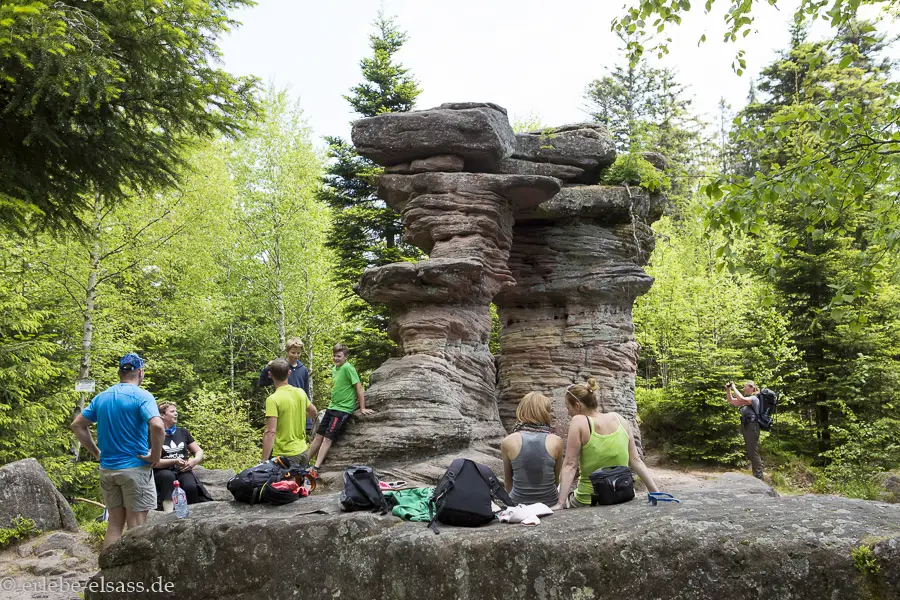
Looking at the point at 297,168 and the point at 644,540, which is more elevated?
the point at 297,168

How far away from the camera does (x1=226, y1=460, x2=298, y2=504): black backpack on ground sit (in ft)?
21.2

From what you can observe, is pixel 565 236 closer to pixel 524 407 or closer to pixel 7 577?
pixel 524 407

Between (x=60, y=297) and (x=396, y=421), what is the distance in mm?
13988

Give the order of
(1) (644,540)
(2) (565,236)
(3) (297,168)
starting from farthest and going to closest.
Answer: (3) (297,168)
(2) (565,236)
(1) (644,540)

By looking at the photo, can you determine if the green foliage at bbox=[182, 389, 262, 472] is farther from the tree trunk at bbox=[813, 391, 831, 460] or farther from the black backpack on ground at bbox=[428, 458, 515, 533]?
the tree trunk at bbox=[813, 391, 831, 460]

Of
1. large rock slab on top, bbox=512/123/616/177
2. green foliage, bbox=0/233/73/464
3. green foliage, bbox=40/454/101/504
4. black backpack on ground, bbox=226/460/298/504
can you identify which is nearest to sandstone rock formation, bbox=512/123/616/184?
large rock slab on top, bbox=512/123/616/177

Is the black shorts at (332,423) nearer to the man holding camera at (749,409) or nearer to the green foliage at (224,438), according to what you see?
the man holding camera at (749,409)

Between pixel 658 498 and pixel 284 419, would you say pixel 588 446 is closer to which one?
pixel 658 498

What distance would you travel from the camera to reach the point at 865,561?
4316 mm

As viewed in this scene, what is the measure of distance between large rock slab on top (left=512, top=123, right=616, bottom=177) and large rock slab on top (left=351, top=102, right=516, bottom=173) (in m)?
1.54

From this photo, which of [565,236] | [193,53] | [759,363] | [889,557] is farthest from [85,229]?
[759,363]

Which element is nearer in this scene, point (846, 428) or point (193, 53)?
point (193, 53)

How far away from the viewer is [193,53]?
828 cm

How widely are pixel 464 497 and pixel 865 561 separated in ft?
9.43
